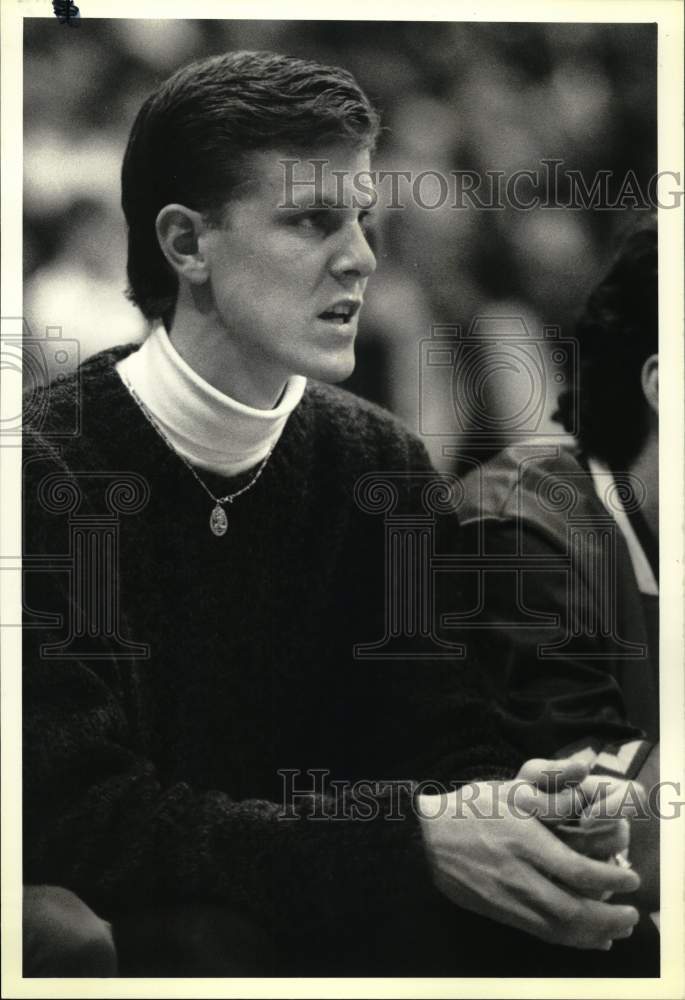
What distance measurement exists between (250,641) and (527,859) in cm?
58

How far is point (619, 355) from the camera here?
6.75 feet

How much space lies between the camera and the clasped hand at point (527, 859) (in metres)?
1.99

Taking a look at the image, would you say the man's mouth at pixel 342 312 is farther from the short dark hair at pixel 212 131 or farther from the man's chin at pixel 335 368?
the short dark hair at pixel 212 131

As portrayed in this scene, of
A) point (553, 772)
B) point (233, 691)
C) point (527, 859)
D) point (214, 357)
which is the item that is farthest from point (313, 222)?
point (527, 859)

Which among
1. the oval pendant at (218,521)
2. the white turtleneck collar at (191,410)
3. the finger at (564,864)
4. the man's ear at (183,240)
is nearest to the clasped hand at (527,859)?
the finger at (564,864)

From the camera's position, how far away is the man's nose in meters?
2.00

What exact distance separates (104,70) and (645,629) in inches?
50.9

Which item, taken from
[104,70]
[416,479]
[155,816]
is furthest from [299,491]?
[104,70]

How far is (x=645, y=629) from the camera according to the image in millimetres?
2047

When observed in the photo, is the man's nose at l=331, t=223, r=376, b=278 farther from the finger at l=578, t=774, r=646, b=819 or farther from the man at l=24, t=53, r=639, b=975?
the finger at l=578, t=774, r=646, b=819

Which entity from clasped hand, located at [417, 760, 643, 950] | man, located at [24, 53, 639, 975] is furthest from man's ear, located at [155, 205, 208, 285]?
clasped hand, located at [417, 760, 643, 950]

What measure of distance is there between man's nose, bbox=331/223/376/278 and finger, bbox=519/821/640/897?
95 centimetres

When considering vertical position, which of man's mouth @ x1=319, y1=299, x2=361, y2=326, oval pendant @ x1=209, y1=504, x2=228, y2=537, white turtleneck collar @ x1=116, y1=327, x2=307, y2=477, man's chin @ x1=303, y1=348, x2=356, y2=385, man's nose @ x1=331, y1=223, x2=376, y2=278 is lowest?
oval pendant @ x1=209, y1=504, x2=228, y2=537

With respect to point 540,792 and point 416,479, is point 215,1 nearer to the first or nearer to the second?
point 416,479
